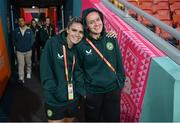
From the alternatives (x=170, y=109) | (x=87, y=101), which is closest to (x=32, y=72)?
(x=87, y=101)

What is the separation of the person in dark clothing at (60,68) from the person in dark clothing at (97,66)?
107mm

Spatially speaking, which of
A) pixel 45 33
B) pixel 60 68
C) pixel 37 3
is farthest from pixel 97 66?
pixel 37 3

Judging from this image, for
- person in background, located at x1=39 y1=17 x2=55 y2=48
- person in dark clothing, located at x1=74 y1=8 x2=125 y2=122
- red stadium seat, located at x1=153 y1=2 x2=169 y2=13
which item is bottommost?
person in background, located at x1=39 y1=17 x2=55 y2=48

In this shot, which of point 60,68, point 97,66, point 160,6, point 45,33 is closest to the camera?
point 60,68

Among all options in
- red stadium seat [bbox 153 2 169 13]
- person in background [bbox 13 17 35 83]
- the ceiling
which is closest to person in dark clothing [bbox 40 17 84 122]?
person in background [bbox 13 17 35 83]

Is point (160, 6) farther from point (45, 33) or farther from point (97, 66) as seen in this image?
point (97, 66)

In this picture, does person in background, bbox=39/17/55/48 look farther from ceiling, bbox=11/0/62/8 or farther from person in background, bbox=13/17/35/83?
person in background, bbox=13/17/35/83

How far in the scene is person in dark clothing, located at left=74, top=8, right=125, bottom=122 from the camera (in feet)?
9.84

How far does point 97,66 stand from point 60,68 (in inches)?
14.8

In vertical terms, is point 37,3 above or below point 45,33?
above

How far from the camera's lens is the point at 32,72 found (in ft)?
25.5

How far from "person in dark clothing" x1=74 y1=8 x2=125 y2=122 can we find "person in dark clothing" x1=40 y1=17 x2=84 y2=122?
107 mm

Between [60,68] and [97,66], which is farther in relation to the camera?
[97,66]

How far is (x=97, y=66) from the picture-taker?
3.04 m
